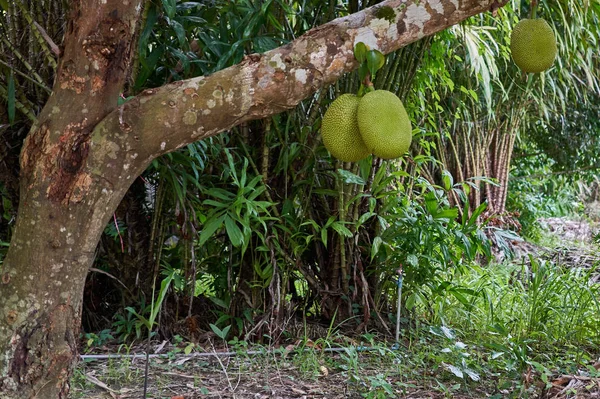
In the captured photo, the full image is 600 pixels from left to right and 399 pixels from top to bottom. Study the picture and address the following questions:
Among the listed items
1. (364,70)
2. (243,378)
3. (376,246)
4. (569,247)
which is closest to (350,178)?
(376,246)

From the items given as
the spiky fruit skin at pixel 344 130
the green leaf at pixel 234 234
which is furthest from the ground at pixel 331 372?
the spiky fruit skin at pixel 344 130

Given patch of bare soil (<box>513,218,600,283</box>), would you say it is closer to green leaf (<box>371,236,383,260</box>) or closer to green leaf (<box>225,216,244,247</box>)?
green leaf (<box>371,236,383,260</box>)

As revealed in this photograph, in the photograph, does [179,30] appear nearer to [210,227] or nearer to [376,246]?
Result: [210,227]

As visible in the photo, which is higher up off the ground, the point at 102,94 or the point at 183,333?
the point at 102,94

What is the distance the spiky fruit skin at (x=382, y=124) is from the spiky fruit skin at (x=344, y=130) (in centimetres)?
5

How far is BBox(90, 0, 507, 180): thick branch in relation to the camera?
1251 millimetres

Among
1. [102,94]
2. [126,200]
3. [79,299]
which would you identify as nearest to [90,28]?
[102,94]

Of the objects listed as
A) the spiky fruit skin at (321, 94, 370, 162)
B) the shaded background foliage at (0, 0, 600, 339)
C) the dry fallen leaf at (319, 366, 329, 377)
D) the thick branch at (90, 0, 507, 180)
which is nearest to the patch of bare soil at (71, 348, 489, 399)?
the dry fallen leaf at (319, 366, 329, 377)

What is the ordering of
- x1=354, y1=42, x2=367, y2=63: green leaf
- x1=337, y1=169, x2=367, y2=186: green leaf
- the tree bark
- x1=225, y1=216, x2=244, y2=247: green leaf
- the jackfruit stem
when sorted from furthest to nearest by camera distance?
1. x1=337, y1=169, x2=367, y2=186: green leaf
2. x1=225, y1=216, x2=244, y2=247: green leaf
3. the jackfruit stem
4. x1=354, y1=42, x2=367, y2=63: green leaf
5. the tree bark

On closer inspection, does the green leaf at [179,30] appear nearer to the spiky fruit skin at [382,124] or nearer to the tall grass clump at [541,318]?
the spiky fruit skin at [382,124]

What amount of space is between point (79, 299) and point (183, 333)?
41.1 inches

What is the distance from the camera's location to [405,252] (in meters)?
2.39

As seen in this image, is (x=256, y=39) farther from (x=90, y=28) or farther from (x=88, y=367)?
(x=88, y=367)

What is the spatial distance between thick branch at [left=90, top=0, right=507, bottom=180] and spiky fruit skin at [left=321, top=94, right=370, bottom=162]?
192 millimetres
